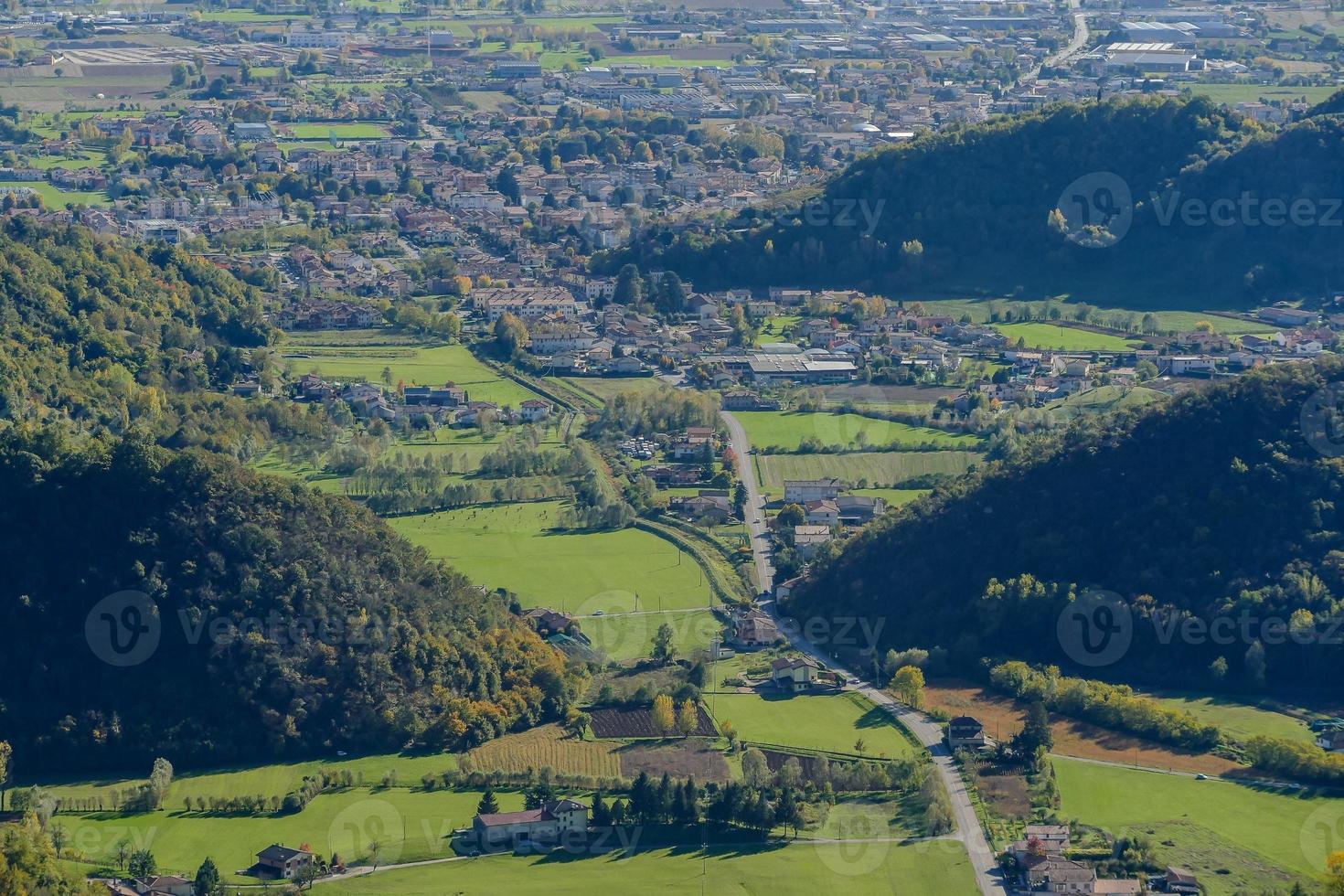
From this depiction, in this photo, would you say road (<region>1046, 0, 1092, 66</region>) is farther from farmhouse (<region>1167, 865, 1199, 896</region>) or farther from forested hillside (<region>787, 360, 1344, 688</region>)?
farmhouse (<region>1167, 865, 1199, 896</region>)

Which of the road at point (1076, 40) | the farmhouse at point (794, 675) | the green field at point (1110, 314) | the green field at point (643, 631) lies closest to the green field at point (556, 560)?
the green field at point (643, 631)

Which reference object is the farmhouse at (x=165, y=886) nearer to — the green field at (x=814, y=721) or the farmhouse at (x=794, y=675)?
the green field at (x=814, y=721)

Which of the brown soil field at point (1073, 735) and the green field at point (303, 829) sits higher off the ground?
the brown soil field at point (1073, 735)

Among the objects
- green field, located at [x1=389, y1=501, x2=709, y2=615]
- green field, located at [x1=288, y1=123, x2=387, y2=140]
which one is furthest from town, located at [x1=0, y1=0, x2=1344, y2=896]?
green field, located at [x1=288, y1=123, x2=387, y2=140]

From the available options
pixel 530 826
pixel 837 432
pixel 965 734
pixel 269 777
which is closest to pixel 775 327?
pixel 837 432

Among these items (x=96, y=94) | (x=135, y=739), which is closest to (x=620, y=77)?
(x=96, y=94)

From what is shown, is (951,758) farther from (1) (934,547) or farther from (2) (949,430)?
(2) (949,430)

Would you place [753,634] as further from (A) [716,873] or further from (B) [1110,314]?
(B) [1110,314]
